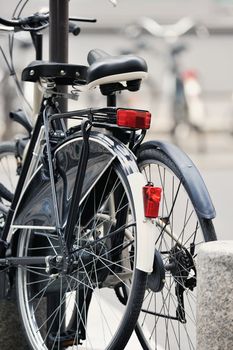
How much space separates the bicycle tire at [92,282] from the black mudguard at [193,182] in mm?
221

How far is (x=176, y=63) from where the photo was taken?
20.0m

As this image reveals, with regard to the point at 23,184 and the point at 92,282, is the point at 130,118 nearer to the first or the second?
the point at 92,282

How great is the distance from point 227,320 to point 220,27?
2094cm

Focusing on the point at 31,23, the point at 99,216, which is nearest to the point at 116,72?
the point at 99,216

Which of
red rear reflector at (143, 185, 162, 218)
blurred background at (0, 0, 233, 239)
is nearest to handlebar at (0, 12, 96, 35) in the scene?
red rear reflector at (143, 185, 162, 218)

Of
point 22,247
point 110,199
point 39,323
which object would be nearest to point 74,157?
point 110,199

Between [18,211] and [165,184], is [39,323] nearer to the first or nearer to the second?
[18,211]

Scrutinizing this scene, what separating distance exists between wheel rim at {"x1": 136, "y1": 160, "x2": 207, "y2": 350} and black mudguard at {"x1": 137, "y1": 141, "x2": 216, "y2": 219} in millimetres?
64

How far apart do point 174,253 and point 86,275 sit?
0.39m

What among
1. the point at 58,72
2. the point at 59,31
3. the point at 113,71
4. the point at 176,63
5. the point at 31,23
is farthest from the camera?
the point at 176,63

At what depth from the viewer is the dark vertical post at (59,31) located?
4.96 metres

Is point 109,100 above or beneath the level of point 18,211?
above

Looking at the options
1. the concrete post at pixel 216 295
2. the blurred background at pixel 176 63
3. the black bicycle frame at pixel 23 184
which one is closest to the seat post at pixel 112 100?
the black bicycle frame at pixel 23 184

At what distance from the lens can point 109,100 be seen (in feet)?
14.4
